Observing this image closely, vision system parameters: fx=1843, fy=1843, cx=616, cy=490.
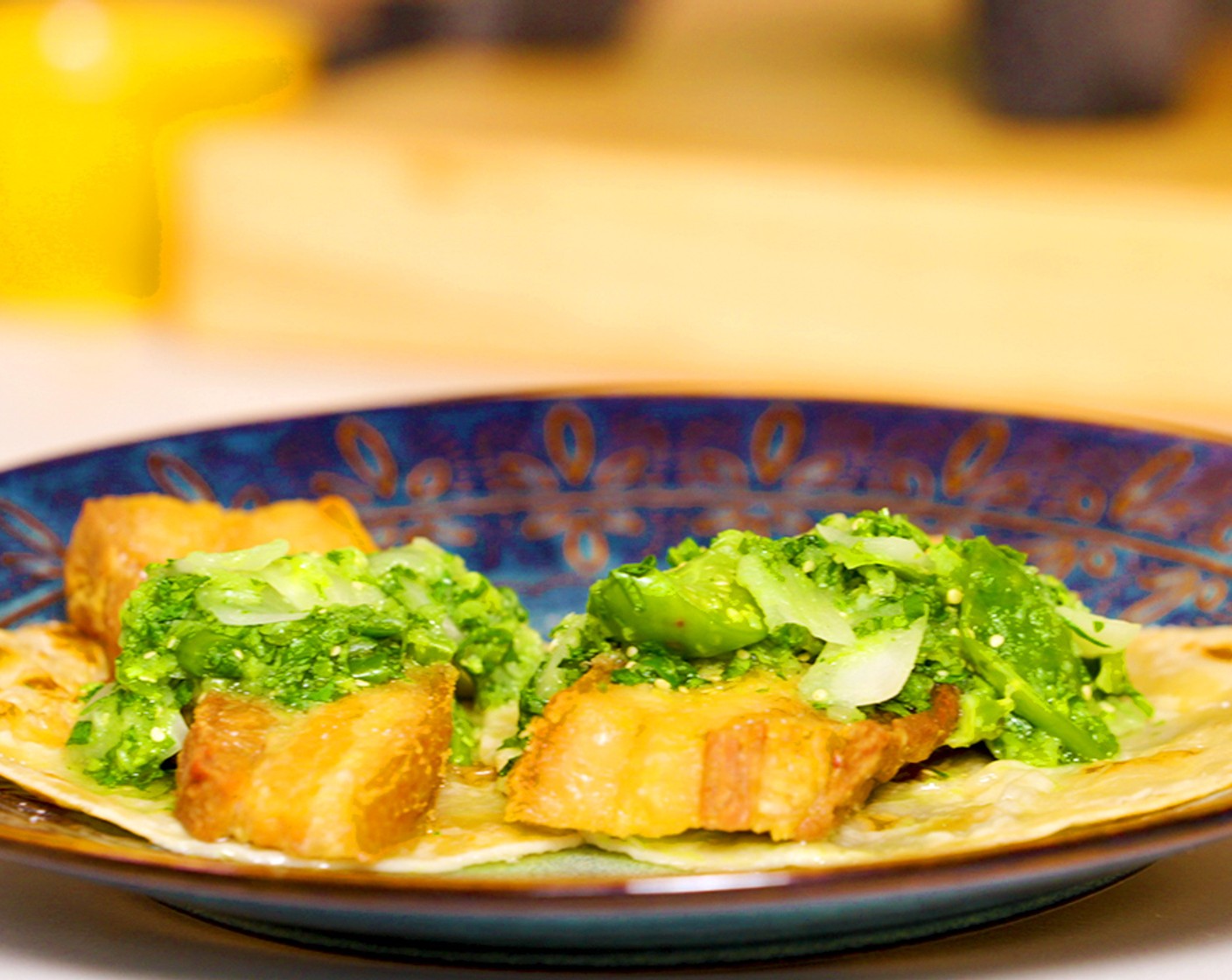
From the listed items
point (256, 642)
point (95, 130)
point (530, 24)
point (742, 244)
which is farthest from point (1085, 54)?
point (256, 642)

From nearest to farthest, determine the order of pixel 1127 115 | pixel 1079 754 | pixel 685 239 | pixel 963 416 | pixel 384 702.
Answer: pixel 384 702, pixel 1079 754, pixel 963 416, pixel 685 239, pixel 1127 115

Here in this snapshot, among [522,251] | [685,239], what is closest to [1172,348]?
[685,239]

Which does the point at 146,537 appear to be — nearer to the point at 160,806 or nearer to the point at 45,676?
the point at 45,676

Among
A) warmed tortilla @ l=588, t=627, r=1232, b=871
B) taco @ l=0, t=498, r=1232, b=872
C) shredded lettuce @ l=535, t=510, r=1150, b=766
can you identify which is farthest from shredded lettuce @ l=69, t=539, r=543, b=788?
warmed tortilla @ l=588, t=627, r=1232, b=871

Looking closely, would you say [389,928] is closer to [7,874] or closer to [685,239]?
[7,874]

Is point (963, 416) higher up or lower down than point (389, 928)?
higher up

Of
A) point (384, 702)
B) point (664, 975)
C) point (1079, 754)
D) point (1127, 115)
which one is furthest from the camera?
point (1127, 115)

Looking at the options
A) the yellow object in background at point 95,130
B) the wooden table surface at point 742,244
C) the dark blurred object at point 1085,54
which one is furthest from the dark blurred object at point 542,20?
the dark blurred object at point 1085,54

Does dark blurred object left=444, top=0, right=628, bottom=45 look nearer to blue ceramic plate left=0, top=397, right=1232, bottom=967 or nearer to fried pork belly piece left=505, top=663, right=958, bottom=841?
blue ceramic plate left=0, top=397, right=1232, bottom=967
